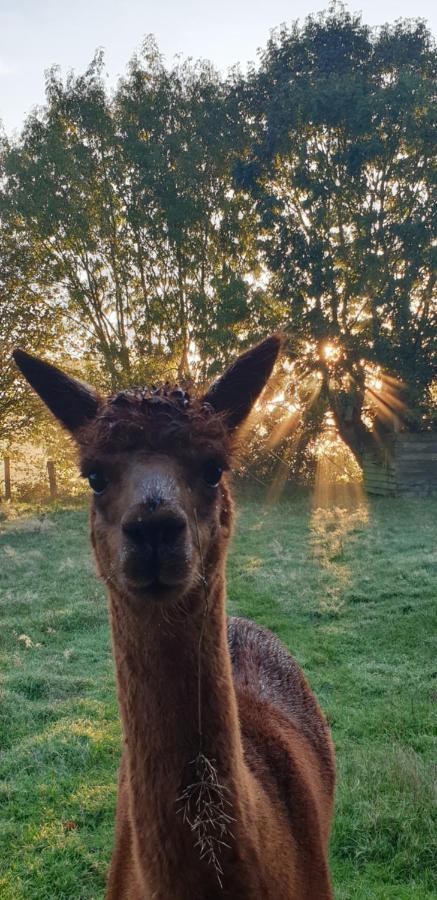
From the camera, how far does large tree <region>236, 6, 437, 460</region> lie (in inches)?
784

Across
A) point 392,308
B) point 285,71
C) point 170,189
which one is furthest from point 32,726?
point 285,71

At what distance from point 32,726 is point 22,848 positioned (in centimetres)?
172

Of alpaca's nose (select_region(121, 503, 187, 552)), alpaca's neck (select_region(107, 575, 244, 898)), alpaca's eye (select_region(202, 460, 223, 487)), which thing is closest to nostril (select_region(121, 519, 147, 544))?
alpaca's nose (select_region(121, 503, 187, 552))

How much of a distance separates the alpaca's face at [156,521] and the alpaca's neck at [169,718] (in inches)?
5.1

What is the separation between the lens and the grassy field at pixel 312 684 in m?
4.07

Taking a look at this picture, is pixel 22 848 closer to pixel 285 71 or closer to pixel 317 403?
pixel 317 403

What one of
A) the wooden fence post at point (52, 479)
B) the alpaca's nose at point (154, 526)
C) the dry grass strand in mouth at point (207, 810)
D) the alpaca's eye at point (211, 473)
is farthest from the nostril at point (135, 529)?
the wooden fence post at point (52, 479)

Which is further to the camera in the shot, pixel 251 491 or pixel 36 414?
pixel 251 491

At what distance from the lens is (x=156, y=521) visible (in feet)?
6.46

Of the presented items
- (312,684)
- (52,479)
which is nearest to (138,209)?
(52,479)

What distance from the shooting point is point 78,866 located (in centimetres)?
403

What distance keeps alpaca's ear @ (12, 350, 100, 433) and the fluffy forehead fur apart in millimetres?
247

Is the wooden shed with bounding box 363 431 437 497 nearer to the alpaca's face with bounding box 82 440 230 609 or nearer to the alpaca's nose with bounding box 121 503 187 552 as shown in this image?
the alpaca's face with bounding box 82 440 230 609

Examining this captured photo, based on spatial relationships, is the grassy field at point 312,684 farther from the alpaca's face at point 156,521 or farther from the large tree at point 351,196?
the large tree at point 351,196
